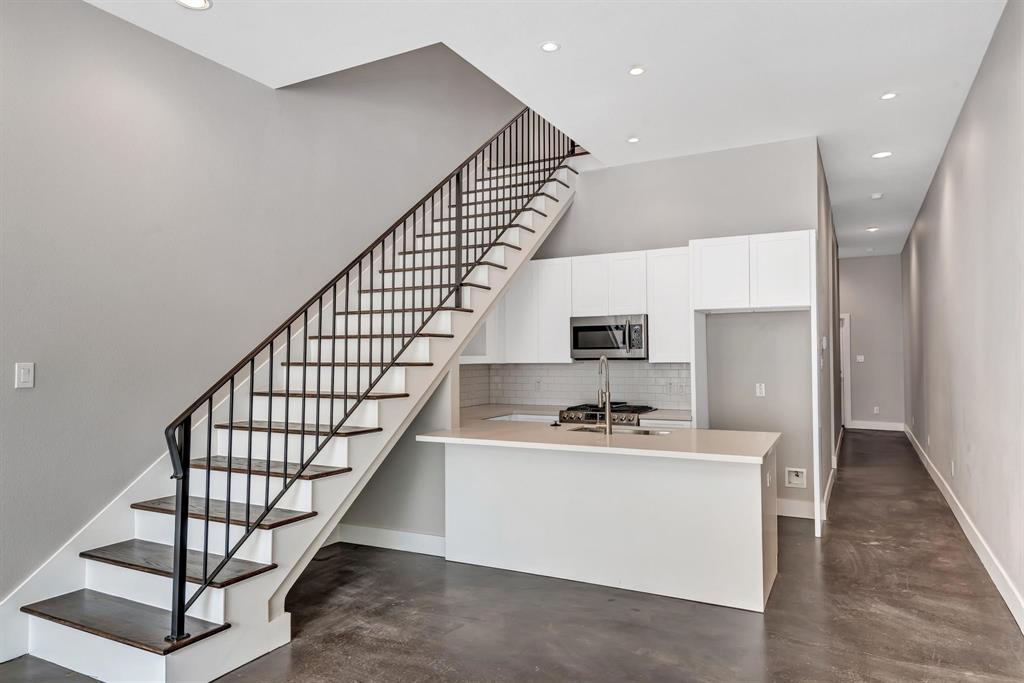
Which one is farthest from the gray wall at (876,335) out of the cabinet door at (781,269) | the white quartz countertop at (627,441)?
the white quartz countertop at (627,441)

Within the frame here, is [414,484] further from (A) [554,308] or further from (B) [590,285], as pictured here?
(B) [590,285]

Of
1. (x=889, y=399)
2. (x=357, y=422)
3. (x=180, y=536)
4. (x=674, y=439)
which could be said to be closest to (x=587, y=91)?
(x=674, y=439)

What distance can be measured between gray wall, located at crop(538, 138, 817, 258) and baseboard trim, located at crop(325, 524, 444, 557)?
313 centimetres

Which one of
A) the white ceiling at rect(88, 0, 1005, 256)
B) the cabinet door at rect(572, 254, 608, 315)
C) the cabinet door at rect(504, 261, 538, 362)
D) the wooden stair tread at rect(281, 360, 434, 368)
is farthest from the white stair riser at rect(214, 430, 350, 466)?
the cabinet door at rect(572, 254, 608, 315)

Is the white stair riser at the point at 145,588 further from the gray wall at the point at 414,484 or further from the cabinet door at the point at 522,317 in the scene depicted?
the cabinet door at the point at 522,317

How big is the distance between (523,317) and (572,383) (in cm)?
88

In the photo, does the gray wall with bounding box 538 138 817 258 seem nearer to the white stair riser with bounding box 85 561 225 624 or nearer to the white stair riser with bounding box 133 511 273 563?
the white stair riser with bounding box 133 511 273 563

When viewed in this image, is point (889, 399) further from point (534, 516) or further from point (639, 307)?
point (534, 516)

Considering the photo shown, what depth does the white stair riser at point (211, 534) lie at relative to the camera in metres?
3.18

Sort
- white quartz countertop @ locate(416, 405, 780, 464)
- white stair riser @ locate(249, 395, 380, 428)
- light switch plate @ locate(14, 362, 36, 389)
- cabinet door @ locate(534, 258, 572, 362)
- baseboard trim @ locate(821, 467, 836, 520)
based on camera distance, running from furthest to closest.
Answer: cabinet door @ locate(534, 258, 572, 362) → baseboard trim @ locate(821, 467, 836, 520) → white stair riser @ locate(249, 395, 380, 428) → white quartz countertop @ locate(416, 405, 780, 464) → light switch plate @ locate(14, 362, 36, 389)

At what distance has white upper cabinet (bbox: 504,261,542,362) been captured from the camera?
19.9ft

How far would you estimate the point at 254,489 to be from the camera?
3.54 m

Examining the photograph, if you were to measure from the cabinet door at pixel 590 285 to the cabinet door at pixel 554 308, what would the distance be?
0.06 m

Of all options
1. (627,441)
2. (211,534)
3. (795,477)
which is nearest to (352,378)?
(211,534)
